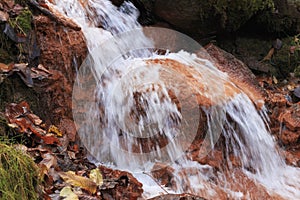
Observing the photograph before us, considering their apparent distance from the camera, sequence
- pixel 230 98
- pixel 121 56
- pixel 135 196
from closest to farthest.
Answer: pixel 135 196, pixel 230 98, pixel 121 56

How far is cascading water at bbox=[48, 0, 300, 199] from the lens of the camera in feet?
11.7

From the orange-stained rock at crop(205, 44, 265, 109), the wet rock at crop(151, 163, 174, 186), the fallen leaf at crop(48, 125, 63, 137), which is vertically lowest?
the wet rock at crop(151, 163, 174, 186)

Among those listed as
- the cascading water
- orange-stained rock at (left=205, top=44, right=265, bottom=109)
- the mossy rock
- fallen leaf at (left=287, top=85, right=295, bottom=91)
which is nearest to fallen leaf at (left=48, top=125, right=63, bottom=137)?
the cascading water

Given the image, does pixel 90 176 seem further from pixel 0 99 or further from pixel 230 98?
pixel 230 98

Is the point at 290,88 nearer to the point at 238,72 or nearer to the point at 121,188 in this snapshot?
the point at 238,72

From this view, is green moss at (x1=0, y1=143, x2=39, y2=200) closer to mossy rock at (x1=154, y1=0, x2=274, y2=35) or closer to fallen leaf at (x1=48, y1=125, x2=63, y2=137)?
Answer: fallen leaf at (x1=48, y1=125, x2=63, y2=137)

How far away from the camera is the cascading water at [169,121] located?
356 cm

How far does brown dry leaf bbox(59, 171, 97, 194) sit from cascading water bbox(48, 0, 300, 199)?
0.75 meters

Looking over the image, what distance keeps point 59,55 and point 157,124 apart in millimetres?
1206

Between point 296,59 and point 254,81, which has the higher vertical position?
point 296,59

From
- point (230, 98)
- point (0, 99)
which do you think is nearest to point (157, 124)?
point (230, 98)

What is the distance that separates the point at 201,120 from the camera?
3.81m

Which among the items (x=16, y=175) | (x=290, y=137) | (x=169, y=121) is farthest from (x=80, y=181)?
(x=290, y=137)

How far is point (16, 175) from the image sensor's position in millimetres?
2242
